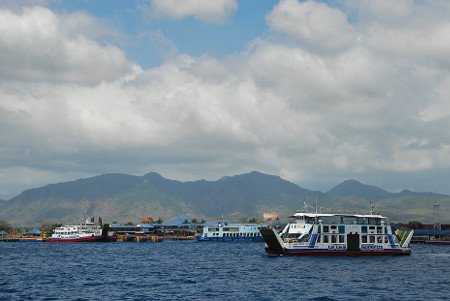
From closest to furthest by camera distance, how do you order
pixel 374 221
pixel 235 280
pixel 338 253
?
1. pixel 235 280
2. pixel 338 253
3. pixel 374 221

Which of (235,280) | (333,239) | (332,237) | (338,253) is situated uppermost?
(332,237)

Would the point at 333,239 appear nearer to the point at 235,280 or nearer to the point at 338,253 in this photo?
the point at 338,253

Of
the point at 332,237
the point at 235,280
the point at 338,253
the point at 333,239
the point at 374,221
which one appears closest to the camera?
the point at 235,280

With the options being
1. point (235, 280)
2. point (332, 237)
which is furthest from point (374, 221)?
point (235, 280)

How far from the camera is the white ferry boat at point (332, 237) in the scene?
10694 centimetres

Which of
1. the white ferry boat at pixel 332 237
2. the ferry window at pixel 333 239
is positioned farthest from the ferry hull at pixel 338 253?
the ferry window at pixel 333 239

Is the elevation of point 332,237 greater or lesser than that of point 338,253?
greater

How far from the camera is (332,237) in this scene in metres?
109

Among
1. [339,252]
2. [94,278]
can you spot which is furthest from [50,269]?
[339,252]

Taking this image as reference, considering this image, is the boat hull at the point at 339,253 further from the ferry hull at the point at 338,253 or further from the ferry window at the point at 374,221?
the ferry window at the point at 374,221

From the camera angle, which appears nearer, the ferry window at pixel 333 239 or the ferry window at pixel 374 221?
the ferry window at pixel 333 239

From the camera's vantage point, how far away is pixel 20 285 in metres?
73.8

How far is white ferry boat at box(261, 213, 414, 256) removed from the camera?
106938 mm

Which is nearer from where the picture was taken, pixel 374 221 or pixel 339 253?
pixel 339 253
